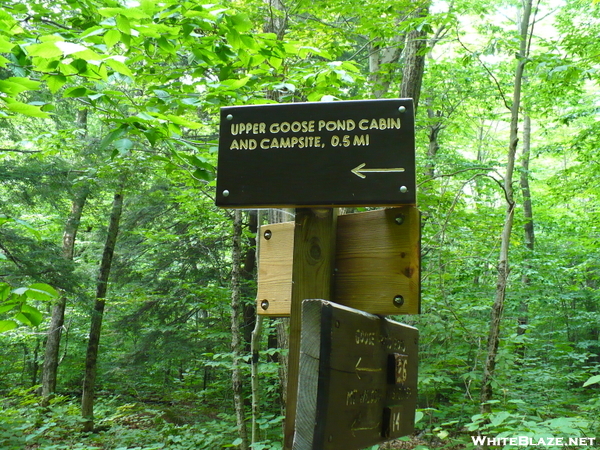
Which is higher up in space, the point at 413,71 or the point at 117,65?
the point at 413,71

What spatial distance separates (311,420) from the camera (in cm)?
111

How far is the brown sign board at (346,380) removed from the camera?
1.12 meters

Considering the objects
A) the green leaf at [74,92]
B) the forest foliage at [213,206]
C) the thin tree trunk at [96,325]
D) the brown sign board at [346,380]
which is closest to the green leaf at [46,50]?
the forest foliage at [213,206]

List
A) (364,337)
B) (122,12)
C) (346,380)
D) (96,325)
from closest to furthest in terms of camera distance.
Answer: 1. (346,380)
2. (364,337)
3. (122,12)
4. (96,325)

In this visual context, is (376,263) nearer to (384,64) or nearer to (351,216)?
(351,216)

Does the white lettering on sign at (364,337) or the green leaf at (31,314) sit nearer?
the white lettering on sign at (364,337)

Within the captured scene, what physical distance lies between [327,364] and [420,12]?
562cm

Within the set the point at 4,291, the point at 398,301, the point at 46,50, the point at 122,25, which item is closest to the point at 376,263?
the point at 398,301

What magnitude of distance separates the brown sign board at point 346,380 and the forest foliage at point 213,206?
1226 millimetres

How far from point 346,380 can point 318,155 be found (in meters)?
0.68

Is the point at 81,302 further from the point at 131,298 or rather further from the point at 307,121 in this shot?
the point at 307,121

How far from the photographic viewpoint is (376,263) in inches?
59.1

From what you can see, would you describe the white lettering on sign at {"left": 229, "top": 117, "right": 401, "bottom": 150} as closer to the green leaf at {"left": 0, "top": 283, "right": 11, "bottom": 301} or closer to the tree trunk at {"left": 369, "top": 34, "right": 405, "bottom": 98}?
the green leaf at {"left": 0, "top": 283, "right": 11, "bottom": 301}

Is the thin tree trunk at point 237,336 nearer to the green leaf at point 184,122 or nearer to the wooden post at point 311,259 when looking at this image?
the green leaf at point 184,122
